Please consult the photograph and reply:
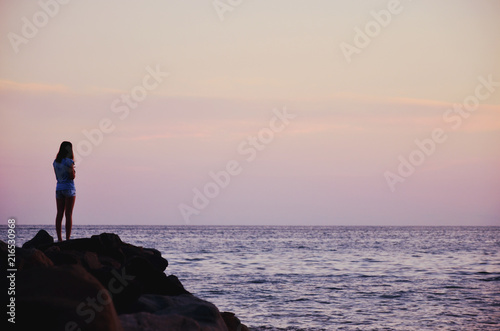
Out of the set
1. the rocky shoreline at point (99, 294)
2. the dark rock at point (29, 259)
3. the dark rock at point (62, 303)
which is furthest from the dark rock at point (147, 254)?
the dark rock at point (62, 303)

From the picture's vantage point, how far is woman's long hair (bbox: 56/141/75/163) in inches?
452

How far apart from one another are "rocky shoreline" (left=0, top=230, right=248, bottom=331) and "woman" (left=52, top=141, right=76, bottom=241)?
0.88m

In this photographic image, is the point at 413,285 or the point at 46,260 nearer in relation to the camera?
the point at 46,260

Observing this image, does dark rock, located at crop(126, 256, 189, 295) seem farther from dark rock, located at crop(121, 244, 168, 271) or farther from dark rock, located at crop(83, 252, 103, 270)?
dark rock, located at crop(121, 244, 168, 271)

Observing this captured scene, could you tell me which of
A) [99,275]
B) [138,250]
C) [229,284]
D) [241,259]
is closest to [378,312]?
[229,284]

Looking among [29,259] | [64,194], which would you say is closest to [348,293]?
[64,194]

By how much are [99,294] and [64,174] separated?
273 inches

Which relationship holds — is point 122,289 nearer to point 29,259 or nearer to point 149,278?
point 29,259

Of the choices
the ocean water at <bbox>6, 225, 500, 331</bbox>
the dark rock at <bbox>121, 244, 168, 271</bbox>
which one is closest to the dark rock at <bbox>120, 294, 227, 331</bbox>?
the dark rock at <bbox>121, 244, 168, 271</bbox>

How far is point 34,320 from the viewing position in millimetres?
5113

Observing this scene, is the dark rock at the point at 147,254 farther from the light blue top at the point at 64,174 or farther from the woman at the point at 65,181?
the light blue top at the point at 64,174

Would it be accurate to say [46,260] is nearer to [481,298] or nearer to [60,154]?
[60,154]

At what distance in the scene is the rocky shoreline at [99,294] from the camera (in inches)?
202

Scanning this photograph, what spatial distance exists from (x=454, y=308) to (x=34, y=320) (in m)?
16.6
